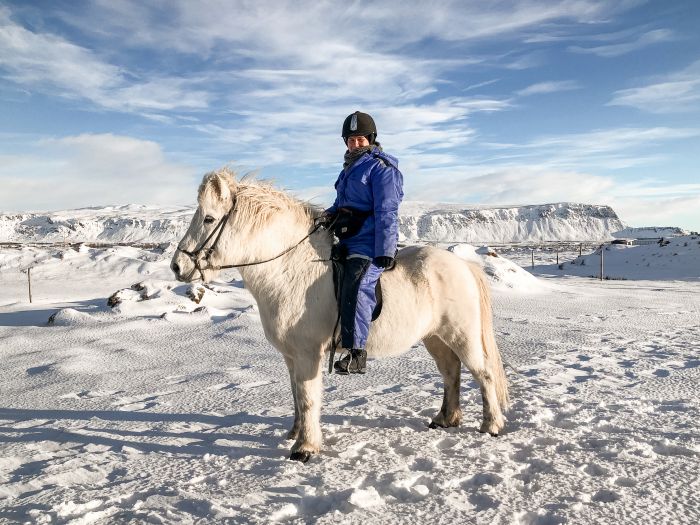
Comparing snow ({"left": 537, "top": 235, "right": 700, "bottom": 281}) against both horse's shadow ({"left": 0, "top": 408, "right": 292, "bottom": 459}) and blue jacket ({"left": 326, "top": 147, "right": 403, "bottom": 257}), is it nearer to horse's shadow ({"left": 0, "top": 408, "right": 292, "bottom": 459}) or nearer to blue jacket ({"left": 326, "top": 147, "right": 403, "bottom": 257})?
blue jacket ({"left": 326, "top": 147, "right": 403, "bottom": 257})

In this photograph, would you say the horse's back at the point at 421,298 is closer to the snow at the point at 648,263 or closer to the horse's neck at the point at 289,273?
the horse's neck at the point at 289,273

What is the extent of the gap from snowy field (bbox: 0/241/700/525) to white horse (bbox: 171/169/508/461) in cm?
44

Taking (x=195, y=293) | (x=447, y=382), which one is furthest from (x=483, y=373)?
(x=195, y=293)

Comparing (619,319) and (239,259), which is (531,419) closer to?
(239,259)

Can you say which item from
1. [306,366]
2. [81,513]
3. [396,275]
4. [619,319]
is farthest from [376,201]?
[619,319]

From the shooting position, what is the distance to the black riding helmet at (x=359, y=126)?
3430 mm

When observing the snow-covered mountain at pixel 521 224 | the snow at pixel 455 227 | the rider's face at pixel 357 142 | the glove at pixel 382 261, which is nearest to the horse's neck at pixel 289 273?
the glove at pixel 382 261

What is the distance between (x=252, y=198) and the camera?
10.5 ft

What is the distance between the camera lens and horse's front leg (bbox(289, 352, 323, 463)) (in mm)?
3184

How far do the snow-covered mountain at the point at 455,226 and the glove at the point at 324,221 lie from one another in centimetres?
11712

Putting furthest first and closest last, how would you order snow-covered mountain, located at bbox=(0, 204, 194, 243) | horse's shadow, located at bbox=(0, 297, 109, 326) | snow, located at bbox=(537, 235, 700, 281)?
snow-covered mountain, located at bbox=(0, 204, 194, 243), snow, located at bbox=(537, 235, 700, 281), horse's shadow, located at bbox=(0, 297, 109, 326)

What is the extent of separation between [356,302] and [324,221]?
718mm

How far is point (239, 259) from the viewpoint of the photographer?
3.17 m

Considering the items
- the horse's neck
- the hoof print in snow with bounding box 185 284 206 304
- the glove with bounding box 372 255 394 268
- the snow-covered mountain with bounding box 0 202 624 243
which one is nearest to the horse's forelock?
the horse's neck
